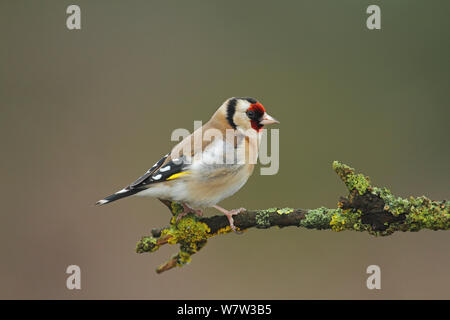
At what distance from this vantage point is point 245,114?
2.90 meters

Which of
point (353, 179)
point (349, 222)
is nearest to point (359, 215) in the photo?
point (349, 222)

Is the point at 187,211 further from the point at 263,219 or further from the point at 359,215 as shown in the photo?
the point at 359,215

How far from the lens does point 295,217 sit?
2.30 m

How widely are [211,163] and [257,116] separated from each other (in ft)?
1.45

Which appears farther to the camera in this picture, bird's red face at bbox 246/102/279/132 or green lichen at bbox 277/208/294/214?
bird's red face at bbox 246/102/279/132

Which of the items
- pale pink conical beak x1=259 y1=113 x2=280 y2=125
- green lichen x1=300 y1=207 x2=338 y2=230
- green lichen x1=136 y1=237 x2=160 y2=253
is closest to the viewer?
green lichen x1=300 y1=207 x2=338 y2=230

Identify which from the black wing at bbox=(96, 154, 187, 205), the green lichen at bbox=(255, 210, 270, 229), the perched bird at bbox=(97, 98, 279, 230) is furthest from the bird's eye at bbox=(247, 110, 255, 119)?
the green lichen at bbox=(255, 210, 270, 229)

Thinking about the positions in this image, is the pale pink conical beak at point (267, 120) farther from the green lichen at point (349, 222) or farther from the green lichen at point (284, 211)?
the green lichen at point (349, 222)

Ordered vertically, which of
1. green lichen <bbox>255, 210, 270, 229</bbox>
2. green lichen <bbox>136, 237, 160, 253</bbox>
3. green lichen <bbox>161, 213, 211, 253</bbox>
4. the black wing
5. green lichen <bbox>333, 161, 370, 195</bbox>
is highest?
the black wing

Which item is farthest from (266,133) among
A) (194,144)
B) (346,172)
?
(346,172)

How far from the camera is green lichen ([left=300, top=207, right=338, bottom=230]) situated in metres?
2.25

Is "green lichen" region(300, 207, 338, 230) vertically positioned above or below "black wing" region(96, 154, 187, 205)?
below

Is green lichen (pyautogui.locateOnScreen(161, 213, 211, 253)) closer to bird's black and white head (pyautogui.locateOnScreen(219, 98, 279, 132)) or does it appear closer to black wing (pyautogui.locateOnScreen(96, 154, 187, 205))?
black wing (pyautogui.locateOnScreen(96, 154, 187, 205))

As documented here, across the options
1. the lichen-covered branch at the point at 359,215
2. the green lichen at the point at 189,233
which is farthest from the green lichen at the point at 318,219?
the green lichen at the point at 189,233
